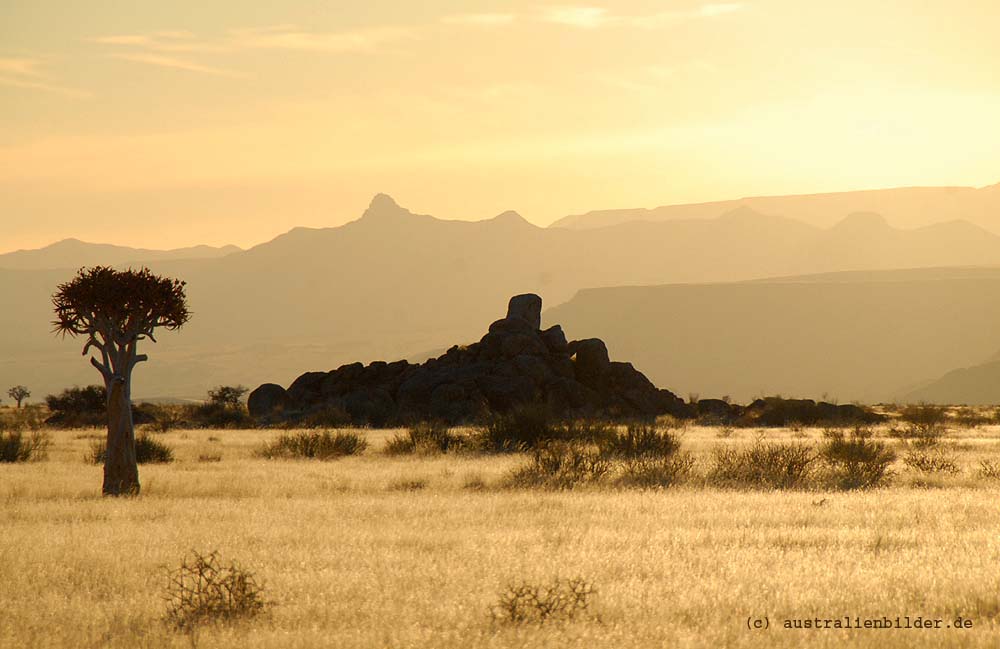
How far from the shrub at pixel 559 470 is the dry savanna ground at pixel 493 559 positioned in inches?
22.3

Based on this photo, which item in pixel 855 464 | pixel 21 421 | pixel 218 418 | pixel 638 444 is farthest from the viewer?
pixel 218 418

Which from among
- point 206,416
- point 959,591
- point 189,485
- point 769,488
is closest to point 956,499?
point 769,488

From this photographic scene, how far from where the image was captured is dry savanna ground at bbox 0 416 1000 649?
857cm

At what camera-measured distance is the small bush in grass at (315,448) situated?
1077 inches

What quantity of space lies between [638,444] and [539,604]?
1600 centimetres

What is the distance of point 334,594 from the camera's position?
9.92m

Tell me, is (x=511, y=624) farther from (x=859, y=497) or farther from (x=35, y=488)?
(x=35, y=488)

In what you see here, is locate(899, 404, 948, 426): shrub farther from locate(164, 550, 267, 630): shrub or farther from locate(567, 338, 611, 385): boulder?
locate(164, 550, 267, 630): shrub

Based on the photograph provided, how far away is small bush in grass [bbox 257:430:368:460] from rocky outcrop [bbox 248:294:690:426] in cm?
1656

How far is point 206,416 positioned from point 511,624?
46.8 meters

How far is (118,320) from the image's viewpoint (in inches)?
717

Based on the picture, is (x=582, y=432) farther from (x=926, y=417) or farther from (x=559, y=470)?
(x=926, y=417)

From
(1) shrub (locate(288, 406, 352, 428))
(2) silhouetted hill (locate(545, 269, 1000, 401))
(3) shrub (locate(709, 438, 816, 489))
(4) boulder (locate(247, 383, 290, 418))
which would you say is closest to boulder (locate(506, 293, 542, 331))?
(4) boulder (locate(247, 383, 290, 418))

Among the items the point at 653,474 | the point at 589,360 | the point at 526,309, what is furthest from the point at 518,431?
the point at 526,309
